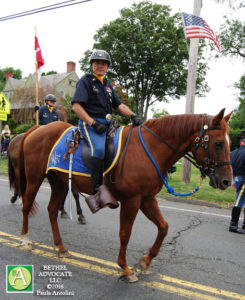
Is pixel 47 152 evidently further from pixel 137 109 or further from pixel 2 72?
pixel 2 72

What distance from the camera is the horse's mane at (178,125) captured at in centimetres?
299

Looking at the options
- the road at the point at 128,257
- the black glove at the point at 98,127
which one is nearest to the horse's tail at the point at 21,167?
the road at the point at 128,257

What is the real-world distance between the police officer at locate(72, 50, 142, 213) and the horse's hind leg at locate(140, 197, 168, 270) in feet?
2.28

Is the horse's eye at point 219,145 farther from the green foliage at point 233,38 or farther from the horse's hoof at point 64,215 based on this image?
the green foliage at point 233,38

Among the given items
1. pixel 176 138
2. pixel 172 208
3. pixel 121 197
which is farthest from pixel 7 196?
pixel 176 138

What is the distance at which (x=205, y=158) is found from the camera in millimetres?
2846

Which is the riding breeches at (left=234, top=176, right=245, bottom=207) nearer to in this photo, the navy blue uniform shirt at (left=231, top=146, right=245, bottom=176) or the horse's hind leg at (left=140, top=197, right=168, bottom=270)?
the navy blue uniform shirt at (left=231, top=146, right=245, bottom=176)

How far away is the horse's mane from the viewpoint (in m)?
2.99

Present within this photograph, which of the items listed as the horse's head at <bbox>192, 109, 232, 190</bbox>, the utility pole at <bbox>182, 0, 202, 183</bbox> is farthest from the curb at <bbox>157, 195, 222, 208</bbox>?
the horse's head at <bbox>192, 109, 232, 190</bbox>

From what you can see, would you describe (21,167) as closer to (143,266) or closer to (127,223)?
(127,223)

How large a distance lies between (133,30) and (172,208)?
2412cm

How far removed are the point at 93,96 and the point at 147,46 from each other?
2455 cm

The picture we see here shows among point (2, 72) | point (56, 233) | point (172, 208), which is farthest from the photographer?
point (2, 72)
